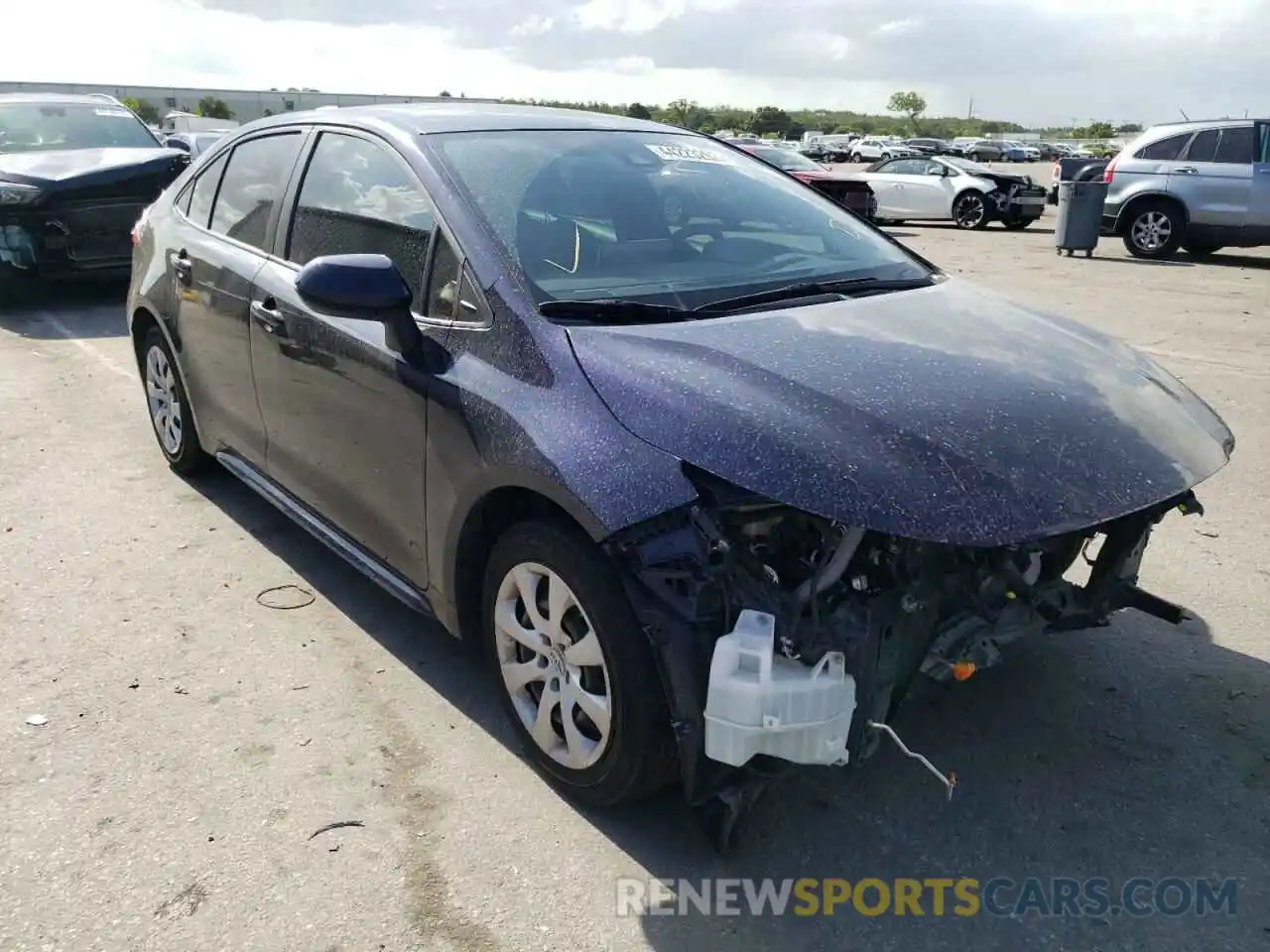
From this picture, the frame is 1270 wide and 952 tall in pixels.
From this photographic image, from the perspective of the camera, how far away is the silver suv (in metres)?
13.4

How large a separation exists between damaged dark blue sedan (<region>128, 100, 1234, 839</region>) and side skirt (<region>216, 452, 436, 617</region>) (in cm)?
2

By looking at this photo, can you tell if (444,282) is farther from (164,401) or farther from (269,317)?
(164,401)

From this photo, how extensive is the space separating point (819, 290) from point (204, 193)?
115 inches

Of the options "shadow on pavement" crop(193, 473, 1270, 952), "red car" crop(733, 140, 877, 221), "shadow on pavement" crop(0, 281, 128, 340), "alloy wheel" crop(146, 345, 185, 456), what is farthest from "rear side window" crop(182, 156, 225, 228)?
"red car" crop(733, 140, 877, 221)

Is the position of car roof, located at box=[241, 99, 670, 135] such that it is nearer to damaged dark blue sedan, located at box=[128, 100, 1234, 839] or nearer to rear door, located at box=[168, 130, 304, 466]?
damaged dark blue sedan, located at box=[128, 100, 1234, 839]

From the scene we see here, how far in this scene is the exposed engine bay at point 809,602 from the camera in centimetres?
233

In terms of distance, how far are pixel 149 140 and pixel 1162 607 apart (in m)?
10.6

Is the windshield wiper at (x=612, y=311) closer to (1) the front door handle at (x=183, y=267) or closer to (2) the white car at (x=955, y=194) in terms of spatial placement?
(1) the front door handle at (x=183, y=267)

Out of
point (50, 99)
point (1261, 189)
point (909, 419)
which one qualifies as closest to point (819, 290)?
point (909, 419)

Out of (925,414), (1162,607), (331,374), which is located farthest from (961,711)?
(331,374)

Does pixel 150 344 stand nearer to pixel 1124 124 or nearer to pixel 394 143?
pixel 394 143

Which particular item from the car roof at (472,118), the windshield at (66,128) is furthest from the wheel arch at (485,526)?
the windshield at (66,128)

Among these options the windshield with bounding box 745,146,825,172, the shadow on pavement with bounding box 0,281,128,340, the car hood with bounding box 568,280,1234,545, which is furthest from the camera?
the windshield with bounding box 745,146,825,172

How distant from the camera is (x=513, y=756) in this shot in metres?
3.04
